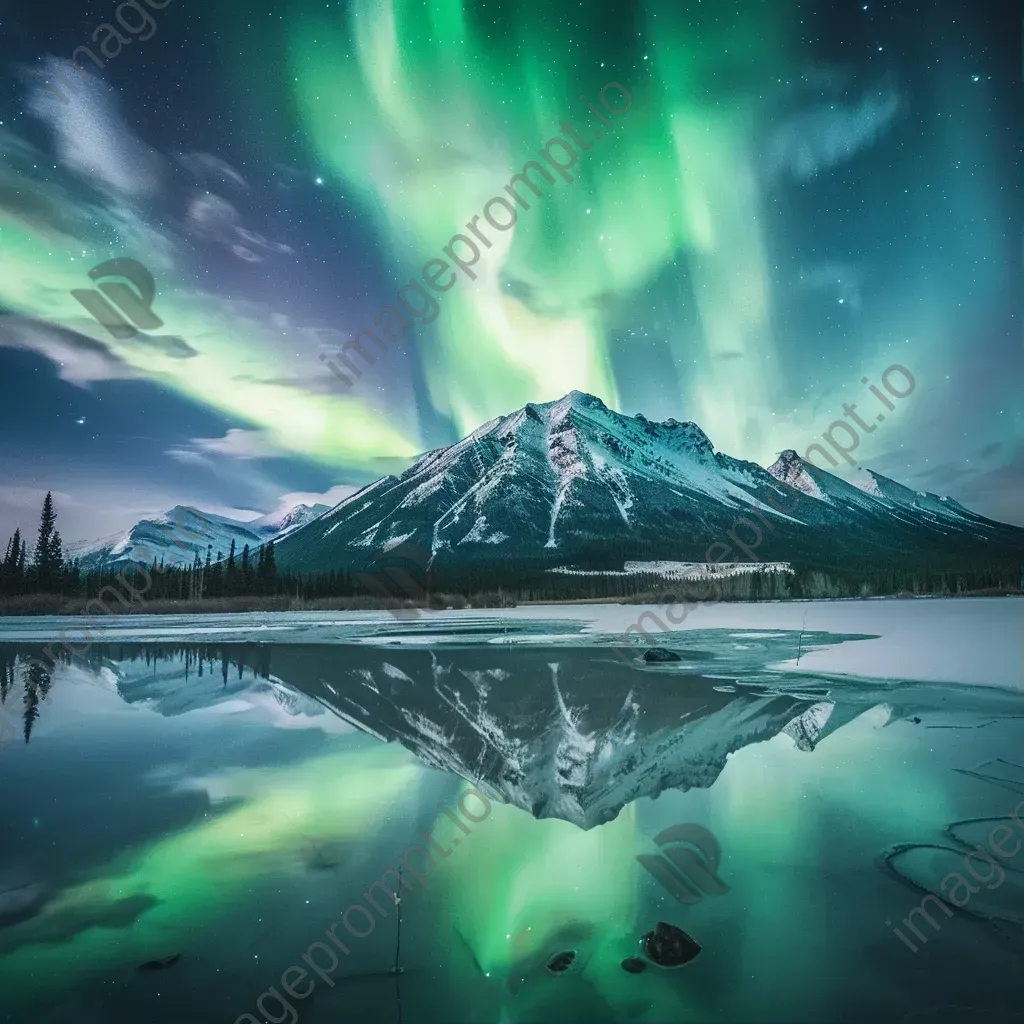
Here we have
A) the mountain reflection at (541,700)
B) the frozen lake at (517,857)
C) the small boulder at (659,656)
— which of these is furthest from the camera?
the small boulder at (659,656)

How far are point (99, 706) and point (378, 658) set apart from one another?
13936 mm

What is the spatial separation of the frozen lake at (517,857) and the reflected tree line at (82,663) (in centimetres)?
79

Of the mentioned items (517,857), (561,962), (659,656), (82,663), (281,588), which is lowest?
(561,962)

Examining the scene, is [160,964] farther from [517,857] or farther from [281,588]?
[281,588]

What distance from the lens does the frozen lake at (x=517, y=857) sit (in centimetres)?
650

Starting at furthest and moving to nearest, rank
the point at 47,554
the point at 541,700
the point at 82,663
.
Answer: the point at 47,554 < the point at 82,663 < the point at 541,700

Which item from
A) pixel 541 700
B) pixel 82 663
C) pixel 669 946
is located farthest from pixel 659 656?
pixel 82 663

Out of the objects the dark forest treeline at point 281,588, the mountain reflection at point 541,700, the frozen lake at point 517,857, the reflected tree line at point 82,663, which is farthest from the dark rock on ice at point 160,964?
the dark forest treeline at point 281,588

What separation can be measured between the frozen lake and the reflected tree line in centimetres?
79

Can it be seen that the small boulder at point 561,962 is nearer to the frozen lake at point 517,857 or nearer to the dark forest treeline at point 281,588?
the frozen lake at point 517,857

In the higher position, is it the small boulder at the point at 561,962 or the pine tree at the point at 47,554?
the pine tree at the point at 47,554

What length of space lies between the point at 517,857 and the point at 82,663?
3273 cm

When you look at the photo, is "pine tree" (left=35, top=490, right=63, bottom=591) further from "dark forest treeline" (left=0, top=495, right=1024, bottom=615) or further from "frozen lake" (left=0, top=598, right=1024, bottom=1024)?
"frozen lake" (left=0, top=598, right=1024, bottom=1024)

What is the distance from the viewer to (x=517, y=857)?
31.3ft
